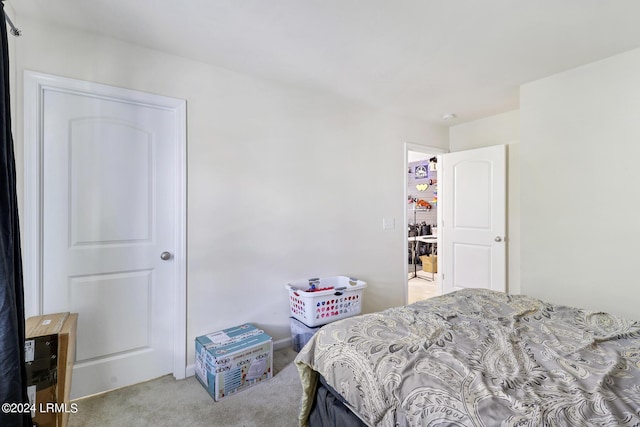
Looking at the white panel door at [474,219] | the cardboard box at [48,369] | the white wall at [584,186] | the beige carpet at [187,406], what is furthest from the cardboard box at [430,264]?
the cardboard box at [48,369]

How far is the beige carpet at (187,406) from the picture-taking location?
1731mm

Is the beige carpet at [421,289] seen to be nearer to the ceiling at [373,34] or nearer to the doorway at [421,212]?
the doorway at [421,212]

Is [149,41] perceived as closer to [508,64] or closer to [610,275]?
[508,64]

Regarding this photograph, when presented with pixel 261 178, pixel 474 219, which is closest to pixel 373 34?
pixel 261 178

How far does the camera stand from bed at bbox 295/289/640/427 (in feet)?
2.95

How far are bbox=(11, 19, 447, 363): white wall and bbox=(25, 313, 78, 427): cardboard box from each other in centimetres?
78

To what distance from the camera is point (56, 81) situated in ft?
5.98

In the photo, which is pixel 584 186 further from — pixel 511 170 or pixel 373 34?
pixel 373 34

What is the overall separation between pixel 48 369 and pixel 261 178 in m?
1.72

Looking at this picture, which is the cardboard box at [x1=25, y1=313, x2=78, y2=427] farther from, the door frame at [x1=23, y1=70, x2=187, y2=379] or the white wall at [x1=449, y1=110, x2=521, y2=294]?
the white wall at [x1=449, y1=110, x2=521, y2=294]

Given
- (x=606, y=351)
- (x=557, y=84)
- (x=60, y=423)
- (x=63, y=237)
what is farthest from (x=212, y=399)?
(x=557, y=84)

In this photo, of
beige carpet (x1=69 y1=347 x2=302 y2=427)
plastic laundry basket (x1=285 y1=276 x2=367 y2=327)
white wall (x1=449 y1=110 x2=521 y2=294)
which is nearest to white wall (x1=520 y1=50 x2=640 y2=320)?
white wall (x1=449 y1=110 x2=521 y2=294)

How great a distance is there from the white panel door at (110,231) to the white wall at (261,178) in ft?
0.53

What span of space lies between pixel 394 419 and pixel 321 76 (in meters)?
2.39
